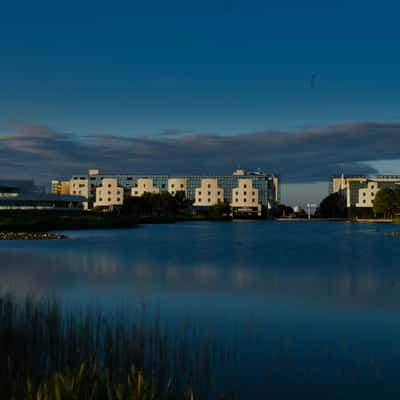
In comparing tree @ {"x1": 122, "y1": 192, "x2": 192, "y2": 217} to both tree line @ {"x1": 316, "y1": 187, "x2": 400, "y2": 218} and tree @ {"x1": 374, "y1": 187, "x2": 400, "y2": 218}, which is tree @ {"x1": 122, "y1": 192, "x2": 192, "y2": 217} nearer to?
tree line @ {"x1": 316, "y1": 187, "x2": 400, "y2": 218}

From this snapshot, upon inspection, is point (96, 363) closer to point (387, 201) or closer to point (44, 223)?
point (44, 223)

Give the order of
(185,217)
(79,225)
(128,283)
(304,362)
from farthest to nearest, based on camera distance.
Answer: (185,217)
(79,225)
(128,283)
(304,362)

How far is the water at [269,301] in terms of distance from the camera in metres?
9.02

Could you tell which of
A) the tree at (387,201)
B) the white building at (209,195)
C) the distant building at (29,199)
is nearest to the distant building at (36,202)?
the distant building at (29,199)

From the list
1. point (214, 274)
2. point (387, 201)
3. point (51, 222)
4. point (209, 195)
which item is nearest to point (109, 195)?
point (209, 195)

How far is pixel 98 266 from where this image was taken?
26938 millimetres

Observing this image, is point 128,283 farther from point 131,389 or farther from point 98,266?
point 131,389

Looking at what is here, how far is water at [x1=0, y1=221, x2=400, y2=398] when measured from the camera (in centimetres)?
902

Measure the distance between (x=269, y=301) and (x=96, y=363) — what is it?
9265 millimetres

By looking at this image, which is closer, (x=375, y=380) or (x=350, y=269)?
(x=375, y=380)

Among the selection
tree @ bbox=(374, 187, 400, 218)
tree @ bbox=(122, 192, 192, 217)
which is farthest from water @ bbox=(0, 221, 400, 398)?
tree @ bbox=(122, 192, 192, 217)

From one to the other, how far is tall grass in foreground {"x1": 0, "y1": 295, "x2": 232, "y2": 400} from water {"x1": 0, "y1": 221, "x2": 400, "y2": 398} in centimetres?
82

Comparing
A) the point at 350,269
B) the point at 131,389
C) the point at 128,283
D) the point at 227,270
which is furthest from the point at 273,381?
the point at 350,269

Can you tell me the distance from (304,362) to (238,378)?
5.57 feet
